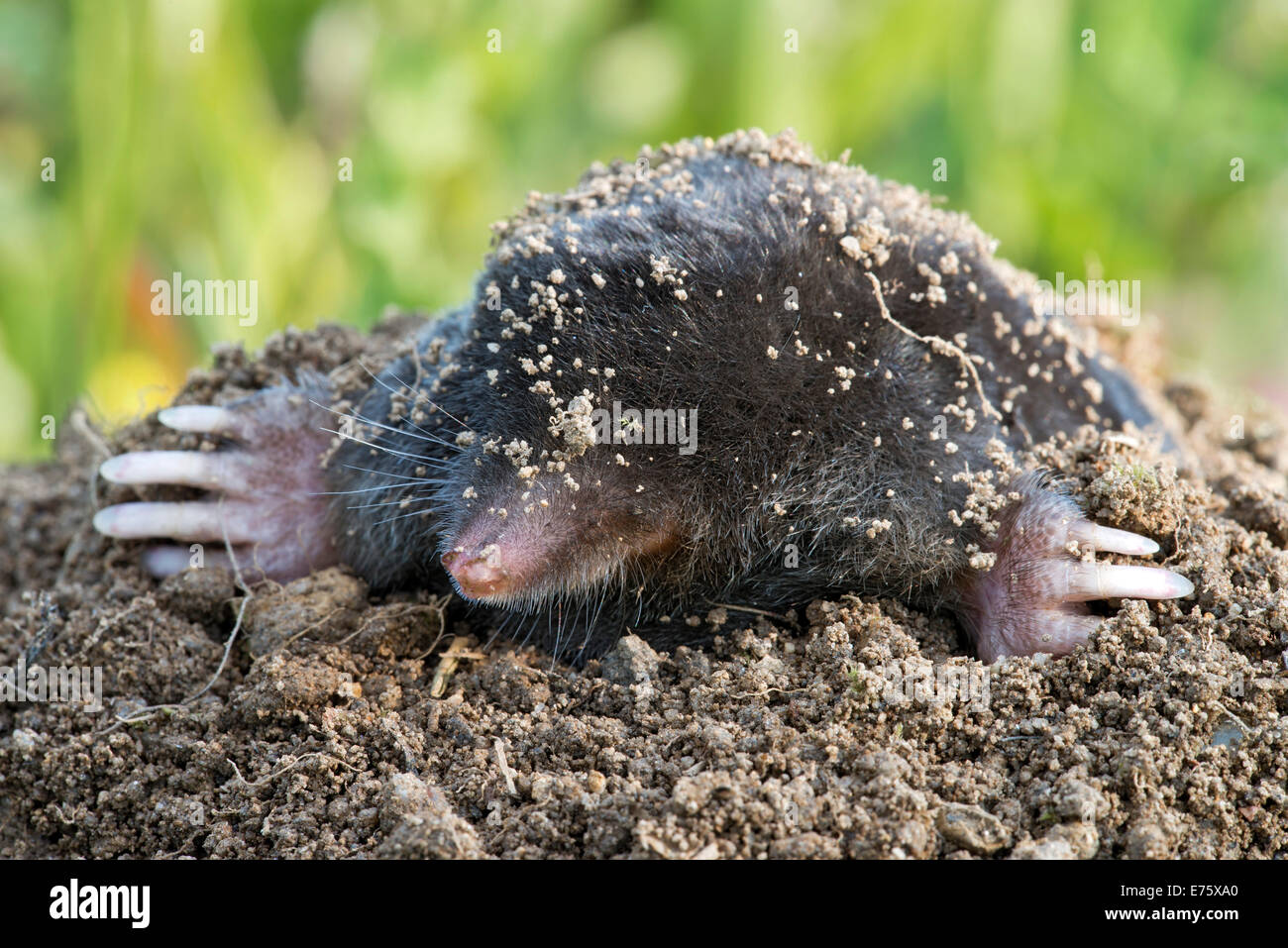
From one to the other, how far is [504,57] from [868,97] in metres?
1.75

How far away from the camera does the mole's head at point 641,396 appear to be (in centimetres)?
209

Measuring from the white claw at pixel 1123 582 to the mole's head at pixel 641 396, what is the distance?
1.71ft

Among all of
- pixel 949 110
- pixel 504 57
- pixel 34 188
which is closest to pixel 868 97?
pixel 949 110


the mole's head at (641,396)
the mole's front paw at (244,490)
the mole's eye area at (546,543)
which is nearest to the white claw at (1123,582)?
the mole's head at (641,396)

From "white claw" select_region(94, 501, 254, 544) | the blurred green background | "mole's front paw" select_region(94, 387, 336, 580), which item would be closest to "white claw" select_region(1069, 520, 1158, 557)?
"mole's front paw" select_region(94, 387, 336, 580)

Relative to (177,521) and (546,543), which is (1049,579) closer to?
(546,543)

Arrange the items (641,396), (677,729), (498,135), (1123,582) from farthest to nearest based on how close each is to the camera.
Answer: (498,135) → (641,396) → (1123,582) → (677,729)

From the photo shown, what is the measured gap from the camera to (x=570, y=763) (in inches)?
72.8

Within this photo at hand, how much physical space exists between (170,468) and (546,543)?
3.55ft

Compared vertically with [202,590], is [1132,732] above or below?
below

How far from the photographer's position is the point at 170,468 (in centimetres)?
262

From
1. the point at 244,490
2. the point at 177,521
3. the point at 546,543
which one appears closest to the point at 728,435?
the point at 546,543

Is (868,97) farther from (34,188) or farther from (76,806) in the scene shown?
(76,806)

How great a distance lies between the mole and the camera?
2.08 metres
